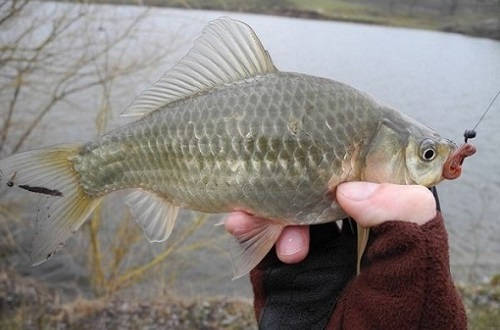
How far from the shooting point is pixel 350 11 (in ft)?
80.7

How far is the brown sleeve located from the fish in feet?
0.90

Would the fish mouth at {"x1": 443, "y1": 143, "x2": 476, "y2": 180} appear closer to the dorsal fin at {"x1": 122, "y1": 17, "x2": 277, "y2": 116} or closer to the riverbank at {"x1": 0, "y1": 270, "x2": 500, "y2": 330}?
the dorsal fin at {"x1": 122, "y1": 17, "x2": 277, "y2": 116}

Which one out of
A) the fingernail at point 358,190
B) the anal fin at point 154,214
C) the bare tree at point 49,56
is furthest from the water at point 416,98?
the anal fin at point 154,214

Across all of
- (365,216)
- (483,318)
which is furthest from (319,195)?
(483,318)

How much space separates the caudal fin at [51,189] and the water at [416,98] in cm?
460

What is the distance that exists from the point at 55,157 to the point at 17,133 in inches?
288

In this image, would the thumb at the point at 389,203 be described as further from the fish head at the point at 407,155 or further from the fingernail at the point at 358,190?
the fish head at the point at 407,155

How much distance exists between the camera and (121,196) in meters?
8.98

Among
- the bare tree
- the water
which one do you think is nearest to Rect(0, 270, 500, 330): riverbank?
the water

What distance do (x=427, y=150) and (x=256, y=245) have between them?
0.88 metres

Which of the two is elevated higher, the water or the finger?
the finger

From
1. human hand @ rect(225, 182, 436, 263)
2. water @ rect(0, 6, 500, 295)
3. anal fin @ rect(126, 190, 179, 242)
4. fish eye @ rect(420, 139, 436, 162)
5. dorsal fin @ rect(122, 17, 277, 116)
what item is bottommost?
water @ rect(0, 6, 500, 295)

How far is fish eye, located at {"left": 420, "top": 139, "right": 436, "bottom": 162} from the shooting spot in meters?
1.95

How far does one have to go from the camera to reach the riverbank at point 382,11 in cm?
678
